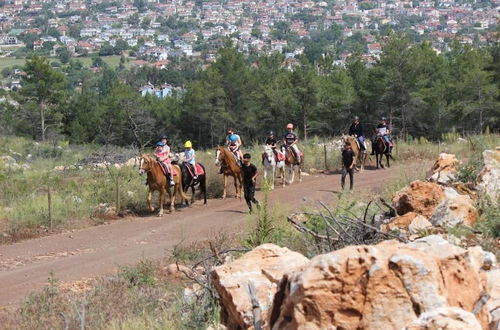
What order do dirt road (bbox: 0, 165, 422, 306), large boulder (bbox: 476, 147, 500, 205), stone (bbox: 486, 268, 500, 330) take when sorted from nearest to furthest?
stone (bbox: 486, 268, 500, 330) < large boulder (bbox: 476, 147, 500, 205) < dirt road (bbox: 0, 165, 422, 306)

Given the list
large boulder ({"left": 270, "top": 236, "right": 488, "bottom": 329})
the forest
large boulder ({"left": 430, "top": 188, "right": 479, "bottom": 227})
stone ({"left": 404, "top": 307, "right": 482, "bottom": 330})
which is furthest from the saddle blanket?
the forest

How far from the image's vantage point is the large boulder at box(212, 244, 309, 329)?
6441 millimetres

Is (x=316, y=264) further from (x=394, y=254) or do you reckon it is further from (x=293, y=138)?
(x=293, y=138)

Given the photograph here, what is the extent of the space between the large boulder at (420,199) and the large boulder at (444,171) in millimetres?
1821

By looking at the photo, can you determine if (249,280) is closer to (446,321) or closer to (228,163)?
(446,321)

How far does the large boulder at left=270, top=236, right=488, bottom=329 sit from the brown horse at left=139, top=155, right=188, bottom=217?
13608 millimetres

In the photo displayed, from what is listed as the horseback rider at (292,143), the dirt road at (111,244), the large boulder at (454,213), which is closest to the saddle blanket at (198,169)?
the dirt road at (111,244)

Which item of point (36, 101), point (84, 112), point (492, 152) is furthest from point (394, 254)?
point (84, 112)

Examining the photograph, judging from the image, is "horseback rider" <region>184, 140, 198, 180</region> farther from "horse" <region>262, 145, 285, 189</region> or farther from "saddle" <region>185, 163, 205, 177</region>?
"horse" <region>262, 145, 285, 189</region>

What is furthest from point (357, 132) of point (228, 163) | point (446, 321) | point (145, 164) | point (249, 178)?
point (446, 321)

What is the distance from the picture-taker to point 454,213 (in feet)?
31.5

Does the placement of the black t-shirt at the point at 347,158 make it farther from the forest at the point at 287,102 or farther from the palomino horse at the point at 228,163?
the forest at the point at 287,102

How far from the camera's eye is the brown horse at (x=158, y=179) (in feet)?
61.6

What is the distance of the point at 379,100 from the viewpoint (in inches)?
1815
